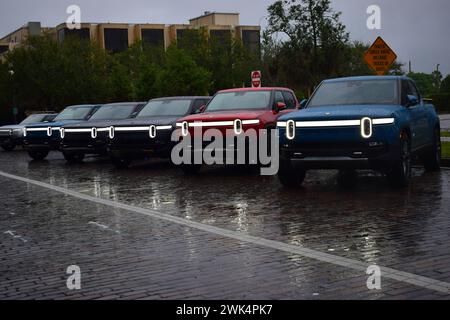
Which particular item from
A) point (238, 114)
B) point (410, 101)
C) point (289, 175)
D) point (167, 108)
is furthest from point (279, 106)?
point (167, 108)

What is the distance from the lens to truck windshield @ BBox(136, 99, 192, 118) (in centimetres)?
1723

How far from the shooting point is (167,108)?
17547 mm

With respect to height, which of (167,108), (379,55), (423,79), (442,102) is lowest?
(442,102)

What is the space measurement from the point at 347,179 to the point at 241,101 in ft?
10.7

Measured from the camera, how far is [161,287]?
563cm

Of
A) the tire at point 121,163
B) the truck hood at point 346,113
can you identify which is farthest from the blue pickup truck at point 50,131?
the truck hood at point 346,113

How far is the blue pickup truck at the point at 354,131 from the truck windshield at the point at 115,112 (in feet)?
27.8

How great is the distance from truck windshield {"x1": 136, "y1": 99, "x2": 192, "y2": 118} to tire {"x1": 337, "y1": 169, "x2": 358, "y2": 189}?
4.69 metres

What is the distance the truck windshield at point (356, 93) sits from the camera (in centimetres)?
1182

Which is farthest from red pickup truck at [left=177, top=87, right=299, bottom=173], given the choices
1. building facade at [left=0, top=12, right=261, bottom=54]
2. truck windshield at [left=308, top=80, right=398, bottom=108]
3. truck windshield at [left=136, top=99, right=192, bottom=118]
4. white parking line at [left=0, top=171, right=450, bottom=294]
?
building facade at [left=0, top=12, right=261, bottom=54]

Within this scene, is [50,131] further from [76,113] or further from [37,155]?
[37,155]

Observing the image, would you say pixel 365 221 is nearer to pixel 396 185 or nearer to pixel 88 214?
pixel 396 185

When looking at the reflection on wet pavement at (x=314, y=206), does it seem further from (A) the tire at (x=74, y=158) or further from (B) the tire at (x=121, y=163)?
(A) the tire at (x=74, y=158)
